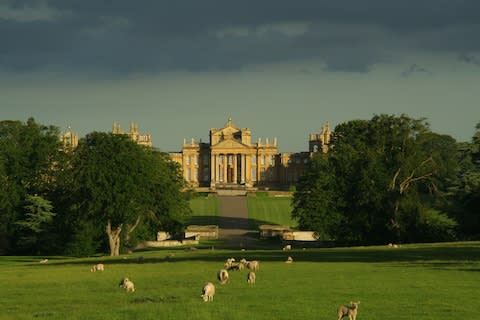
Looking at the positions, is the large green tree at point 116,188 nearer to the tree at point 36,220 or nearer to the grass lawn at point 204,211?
the tree at point 36,220

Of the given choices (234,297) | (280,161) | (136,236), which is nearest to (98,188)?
(136,236)

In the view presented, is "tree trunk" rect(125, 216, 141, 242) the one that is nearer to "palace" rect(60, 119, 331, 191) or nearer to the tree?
the tree

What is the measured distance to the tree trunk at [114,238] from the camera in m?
62.8

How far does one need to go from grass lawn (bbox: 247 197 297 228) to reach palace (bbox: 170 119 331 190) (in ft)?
153

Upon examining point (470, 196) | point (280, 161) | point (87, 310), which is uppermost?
point (280, 161)

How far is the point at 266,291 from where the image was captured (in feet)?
80.3

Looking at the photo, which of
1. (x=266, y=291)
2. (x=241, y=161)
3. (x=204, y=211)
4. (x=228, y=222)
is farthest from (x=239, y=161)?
(x=266, y=291)

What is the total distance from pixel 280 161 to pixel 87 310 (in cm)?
16556

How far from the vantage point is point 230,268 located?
105ft

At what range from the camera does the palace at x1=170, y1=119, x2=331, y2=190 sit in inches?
7274

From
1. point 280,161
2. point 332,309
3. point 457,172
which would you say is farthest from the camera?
point 280,161

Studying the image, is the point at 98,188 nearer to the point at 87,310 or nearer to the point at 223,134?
the point at 87,310

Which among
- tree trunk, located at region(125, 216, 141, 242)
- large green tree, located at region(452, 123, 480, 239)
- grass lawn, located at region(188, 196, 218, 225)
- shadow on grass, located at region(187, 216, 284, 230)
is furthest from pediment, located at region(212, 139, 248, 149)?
large green tree, located at region(452, 123, 480, 239)

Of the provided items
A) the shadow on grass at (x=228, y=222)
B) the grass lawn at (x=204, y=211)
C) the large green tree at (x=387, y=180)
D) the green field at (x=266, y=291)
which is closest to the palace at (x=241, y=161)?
the grass lawn at (x=204, y=211)
